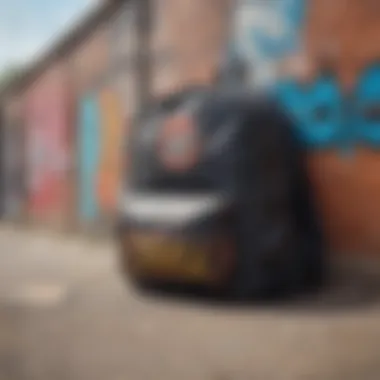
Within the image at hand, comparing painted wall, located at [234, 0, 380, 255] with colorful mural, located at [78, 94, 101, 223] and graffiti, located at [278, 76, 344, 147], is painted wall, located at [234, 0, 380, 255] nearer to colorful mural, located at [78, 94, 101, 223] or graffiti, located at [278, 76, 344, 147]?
graffiti, located at [278, 76, 344, 147]

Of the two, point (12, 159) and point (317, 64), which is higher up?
point (317, 64)

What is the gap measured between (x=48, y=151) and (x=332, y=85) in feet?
1.19

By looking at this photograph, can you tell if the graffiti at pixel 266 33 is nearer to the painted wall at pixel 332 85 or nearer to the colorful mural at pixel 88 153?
the painted wall at pixel 332 85

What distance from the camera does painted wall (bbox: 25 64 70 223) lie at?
77 centimetres

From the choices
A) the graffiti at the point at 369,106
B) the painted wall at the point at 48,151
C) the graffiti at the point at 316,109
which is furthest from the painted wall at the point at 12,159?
the graffiti at the point at 369,106

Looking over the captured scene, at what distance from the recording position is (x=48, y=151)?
0.78 m

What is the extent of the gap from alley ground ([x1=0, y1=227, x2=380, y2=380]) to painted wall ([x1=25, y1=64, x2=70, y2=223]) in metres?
0.03

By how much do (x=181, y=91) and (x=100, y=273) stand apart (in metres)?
0.20

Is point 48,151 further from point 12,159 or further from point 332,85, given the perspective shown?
point 332,85

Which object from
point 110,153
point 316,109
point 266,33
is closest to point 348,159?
point 316,109

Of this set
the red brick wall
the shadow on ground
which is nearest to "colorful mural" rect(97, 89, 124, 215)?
the shadow on ground

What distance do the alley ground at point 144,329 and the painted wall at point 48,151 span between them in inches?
1.2

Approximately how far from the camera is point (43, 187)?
78 centimetres

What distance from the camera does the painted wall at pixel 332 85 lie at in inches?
32.2
